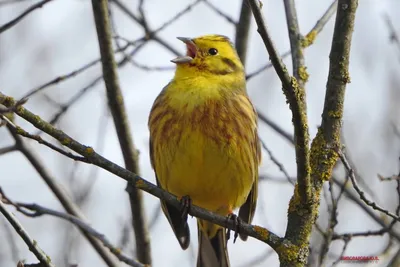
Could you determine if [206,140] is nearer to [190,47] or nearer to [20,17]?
[190,47]

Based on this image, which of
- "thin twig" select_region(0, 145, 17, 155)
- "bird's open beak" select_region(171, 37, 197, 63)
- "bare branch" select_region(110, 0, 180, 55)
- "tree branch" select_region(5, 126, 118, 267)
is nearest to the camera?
"thin twig" select_region(0, 145, 17, 155)

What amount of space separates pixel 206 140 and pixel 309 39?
0.93 m

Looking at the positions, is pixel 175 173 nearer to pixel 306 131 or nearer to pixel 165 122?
pixel 165 122

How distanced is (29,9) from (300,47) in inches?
64.7

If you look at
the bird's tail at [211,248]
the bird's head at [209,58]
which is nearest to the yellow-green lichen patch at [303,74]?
the bird's head at [209,58]

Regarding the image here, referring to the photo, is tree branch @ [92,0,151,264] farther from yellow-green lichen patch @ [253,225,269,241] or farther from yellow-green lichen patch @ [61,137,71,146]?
yellow-green lichen patch @ [61,137,71,146]

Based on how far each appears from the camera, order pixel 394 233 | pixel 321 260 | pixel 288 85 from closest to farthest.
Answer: pixel 288 85
pixel 321 260
pixel 394 233

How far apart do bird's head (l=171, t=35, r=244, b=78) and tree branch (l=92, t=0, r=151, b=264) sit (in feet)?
1.92

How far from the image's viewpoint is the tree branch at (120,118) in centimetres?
416

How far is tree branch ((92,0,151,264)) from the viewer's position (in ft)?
13.6

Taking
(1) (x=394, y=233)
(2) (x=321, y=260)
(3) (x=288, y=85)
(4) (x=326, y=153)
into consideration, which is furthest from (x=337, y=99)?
(1) (x=394, y=233)

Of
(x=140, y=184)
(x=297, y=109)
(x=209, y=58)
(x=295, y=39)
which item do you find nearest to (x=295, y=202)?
(x=297, y=109)

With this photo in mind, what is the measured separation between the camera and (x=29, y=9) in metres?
3.82

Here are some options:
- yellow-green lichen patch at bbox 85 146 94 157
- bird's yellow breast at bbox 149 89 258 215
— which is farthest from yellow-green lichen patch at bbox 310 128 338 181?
yellow-green lichen patch at bbox 85 146 94 157
